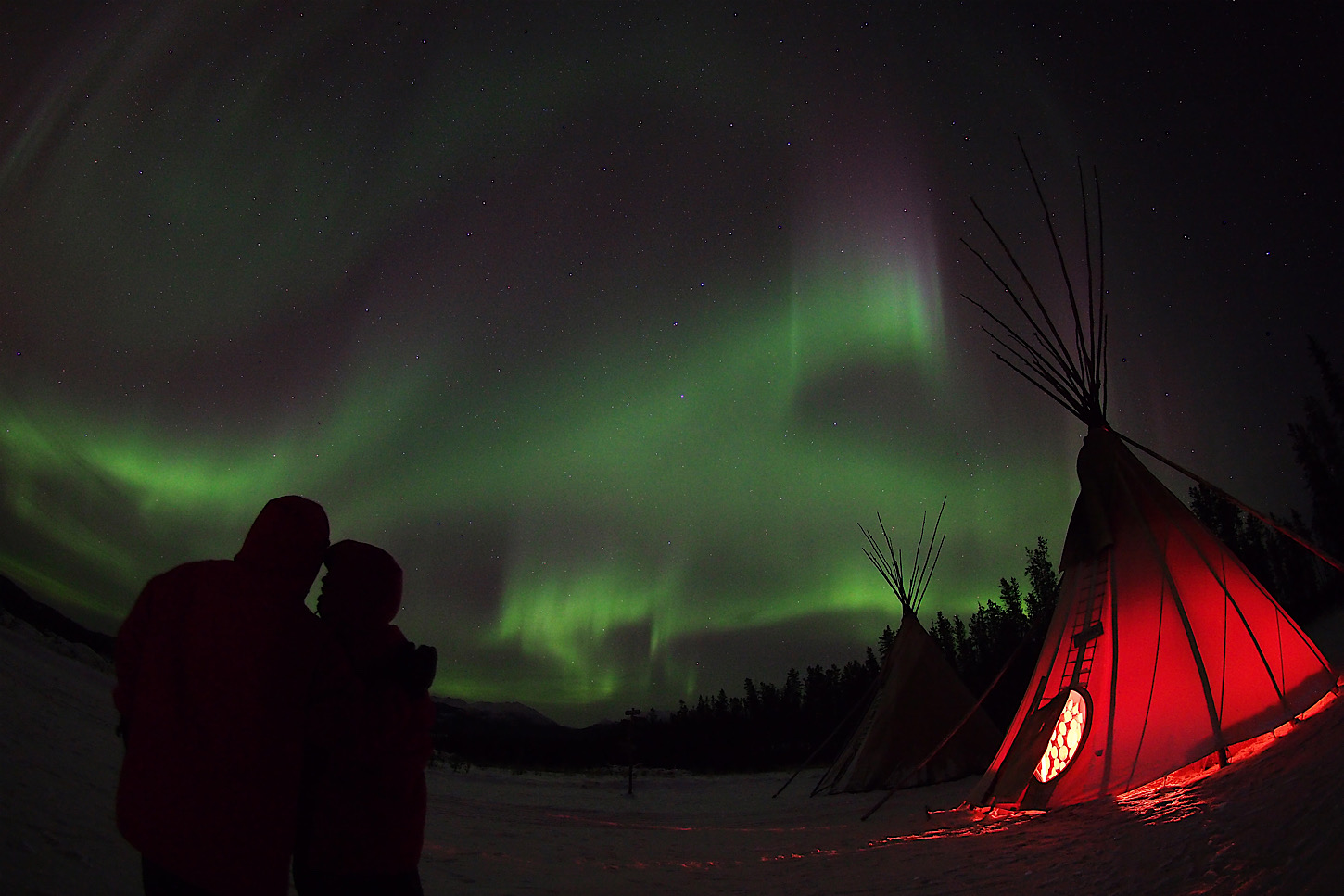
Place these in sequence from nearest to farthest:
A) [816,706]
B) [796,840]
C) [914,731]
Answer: [796,840] < [914,731] < [816,706]

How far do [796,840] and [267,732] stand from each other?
6519 millimetres

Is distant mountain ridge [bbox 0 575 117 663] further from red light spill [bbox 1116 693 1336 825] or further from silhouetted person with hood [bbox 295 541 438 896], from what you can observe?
red light spill [bbox 1116 693 1336 825]

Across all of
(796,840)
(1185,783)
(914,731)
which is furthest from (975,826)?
(914,731)

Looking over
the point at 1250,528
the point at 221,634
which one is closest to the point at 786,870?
the point at 221,634

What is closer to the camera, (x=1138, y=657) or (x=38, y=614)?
(x=1138, y=657)

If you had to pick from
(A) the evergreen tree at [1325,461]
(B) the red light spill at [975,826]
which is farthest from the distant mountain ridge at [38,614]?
(A) the evergreen tree at [1325,461]

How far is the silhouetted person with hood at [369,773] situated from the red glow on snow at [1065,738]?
6176mm

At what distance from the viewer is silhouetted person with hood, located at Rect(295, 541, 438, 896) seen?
1.46 m

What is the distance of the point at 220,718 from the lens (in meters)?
1.38

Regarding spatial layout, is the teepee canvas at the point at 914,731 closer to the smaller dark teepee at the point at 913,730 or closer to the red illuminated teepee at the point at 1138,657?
Result: the smaller dark teepee at the point at 913,730

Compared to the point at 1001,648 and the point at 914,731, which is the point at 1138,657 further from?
the point at 1001,648

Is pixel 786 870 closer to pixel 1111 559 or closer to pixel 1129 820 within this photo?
pixel 1129 820

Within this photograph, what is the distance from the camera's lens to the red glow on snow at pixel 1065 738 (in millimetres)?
5613

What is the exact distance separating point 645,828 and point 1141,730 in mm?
5797
